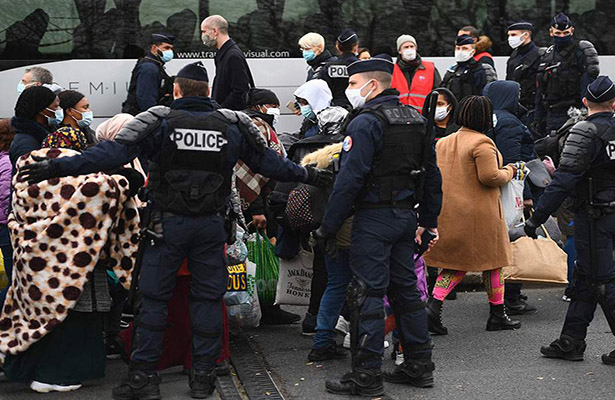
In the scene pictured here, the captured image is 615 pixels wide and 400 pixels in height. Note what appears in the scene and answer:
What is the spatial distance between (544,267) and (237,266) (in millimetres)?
2640

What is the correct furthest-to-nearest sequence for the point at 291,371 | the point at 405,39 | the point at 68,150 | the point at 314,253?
the point at 405,39
the point at 314,253
the point at 291,371
the point at 68,150

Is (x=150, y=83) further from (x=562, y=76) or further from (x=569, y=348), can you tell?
(x=569, y=348)

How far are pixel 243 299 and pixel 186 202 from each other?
1406 millimetres

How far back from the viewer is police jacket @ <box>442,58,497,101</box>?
1138 cm

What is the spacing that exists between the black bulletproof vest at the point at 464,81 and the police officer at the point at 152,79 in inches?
119

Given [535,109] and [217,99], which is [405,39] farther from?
[217,99]

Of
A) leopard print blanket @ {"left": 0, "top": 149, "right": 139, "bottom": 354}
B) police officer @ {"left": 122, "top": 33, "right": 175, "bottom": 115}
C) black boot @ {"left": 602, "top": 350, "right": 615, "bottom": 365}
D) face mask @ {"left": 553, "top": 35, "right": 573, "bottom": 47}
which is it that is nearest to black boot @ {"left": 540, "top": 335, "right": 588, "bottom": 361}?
black boot @ {"left": 602, "top": 350, "right": 615, "bottom": 365}

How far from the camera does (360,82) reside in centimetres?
659

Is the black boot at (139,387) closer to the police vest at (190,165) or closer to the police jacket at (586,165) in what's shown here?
the police vest at (190,165)

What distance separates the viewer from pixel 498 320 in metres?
8.26

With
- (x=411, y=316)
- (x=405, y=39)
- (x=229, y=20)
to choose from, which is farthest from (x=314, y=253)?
(x=229, y=20)

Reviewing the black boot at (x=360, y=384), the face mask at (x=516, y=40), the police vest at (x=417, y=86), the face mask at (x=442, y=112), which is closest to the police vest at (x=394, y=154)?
the black boot at (x=360, y=384)

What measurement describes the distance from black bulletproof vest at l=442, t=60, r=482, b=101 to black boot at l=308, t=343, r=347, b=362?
468cm

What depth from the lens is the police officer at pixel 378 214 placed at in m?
6.38
